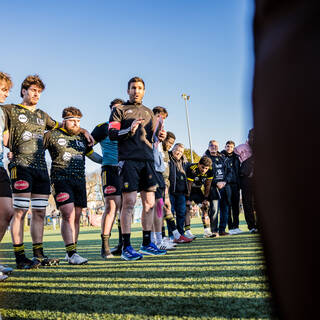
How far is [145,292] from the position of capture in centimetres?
230

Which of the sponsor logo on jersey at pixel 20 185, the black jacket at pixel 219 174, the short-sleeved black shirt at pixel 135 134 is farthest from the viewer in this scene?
the black jacket at pixel 219 174

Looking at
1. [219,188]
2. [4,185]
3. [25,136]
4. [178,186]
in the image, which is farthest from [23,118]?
[219,188]

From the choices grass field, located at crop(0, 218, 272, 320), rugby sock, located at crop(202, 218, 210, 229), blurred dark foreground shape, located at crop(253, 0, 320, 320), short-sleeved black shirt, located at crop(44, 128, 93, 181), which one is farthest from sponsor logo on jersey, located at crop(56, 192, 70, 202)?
rugby sock, located at crop(202, 218, 210, 229)

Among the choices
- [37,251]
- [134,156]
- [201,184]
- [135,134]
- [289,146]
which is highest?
[135,134]

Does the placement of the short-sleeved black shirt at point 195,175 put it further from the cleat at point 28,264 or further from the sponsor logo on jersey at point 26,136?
the cleat at point 28,264

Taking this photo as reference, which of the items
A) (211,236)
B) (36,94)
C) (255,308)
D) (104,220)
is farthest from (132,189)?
(211,236)

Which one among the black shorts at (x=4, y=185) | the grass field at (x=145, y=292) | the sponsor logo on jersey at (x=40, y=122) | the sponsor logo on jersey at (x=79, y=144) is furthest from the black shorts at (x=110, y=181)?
the black shorts at (x=4, y=185)

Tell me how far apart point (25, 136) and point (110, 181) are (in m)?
1.31

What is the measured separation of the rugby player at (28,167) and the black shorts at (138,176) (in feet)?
3.74

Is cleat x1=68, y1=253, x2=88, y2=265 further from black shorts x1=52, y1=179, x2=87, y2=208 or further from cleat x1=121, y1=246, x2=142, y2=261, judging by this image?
black shorts x1=52, y1=179, x2=87, y2=208

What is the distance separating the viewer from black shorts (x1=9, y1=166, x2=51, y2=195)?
13.3 ft

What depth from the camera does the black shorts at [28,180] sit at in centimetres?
407

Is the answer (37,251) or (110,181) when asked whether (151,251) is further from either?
(37,251)

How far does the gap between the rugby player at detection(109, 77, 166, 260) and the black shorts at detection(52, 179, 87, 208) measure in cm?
73
